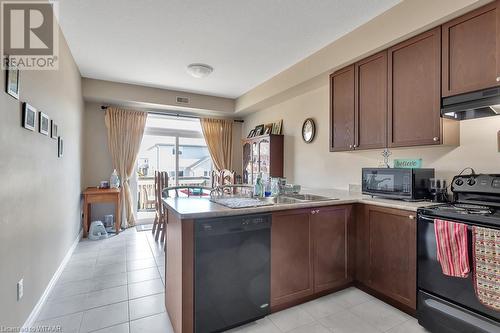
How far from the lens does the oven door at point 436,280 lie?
5.10 feet

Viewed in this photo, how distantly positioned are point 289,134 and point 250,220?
8.86ft

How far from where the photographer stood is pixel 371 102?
8.28 ft

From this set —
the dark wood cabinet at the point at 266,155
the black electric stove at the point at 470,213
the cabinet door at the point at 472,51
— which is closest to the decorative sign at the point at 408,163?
the black electric stove at the point at 470,213

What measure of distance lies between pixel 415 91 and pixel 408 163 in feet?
2.49

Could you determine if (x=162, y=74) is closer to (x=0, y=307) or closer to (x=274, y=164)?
(x=274, y=164)

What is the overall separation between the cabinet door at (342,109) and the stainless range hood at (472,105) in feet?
2.97

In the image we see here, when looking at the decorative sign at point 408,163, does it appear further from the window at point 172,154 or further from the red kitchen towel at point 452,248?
the window at point 172,154

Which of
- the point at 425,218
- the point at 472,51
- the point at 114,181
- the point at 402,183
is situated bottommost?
the point at 425,218

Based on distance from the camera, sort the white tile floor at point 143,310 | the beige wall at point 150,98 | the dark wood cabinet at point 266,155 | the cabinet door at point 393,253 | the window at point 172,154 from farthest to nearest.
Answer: the window at point 172,154
the dark wood cabinet at point 266,155
the beige wall at point 150,98
the cabinet door at point 393,253
the white tile floor at point 143,310

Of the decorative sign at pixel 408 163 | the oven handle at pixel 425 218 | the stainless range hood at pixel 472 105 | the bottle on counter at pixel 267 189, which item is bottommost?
the oven handle at pixel 425 218

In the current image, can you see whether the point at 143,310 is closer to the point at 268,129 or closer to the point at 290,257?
the point at 290,257

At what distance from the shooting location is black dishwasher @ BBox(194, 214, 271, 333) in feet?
5.33

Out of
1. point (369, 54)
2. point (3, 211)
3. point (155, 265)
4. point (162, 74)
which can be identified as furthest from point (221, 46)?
point (155, 265)

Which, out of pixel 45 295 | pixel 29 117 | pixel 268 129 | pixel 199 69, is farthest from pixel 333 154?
pixel 45 295
